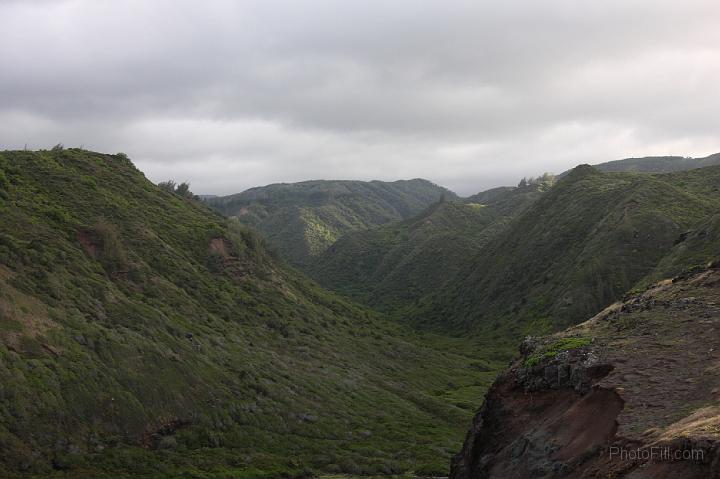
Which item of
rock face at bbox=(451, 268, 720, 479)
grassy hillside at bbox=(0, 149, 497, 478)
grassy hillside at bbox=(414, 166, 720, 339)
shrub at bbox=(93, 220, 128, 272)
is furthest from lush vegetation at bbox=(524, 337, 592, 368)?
grassy hillside at bbox=(414, 166, 720, 339)

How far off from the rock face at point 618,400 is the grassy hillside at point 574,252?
6803cm

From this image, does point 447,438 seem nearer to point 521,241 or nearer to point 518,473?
A: point 518,473

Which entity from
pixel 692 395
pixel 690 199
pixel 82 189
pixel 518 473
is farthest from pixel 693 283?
pixel 690 199

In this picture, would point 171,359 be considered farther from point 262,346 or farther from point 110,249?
point 110,249

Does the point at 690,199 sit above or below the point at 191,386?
above

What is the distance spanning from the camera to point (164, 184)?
376ft

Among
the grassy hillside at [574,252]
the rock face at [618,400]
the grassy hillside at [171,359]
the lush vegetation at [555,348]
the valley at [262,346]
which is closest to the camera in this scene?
the rock face at [618,400]

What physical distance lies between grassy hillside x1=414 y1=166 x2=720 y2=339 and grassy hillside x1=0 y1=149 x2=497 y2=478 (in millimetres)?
22046

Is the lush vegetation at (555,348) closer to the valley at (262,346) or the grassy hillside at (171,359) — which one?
the valley at (262,346)

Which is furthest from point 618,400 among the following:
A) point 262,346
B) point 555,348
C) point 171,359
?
point 262,346

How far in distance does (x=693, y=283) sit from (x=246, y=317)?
54213mm

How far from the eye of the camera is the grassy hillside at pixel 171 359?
35.3m

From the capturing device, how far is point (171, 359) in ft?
153

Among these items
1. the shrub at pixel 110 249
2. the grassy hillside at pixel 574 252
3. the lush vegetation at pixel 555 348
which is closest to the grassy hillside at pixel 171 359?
the shrub at pixel 110 249
